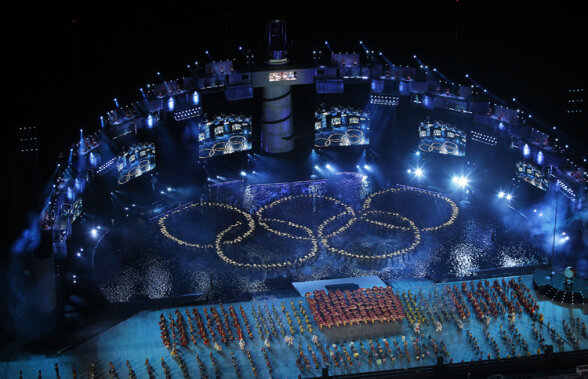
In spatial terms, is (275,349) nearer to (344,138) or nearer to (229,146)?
(229,146)

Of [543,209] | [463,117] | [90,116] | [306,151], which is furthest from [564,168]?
[90,116]

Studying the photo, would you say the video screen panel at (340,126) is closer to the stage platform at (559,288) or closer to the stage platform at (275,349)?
the stage platform at (559,288)

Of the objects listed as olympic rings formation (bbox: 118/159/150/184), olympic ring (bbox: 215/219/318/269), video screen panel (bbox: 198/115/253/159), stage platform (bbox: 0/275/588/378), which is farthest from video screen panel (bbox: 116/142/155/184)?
stage platform (bbox: 0/275/588/378)

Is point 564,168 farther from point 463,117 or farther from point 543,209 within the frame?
point 463,117

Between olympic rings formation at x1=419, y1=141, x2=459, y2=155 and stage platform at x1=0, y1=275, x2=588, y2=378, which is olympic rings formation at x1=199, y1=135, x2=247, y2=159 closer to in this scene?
olympic rings formation at x1=419, y1=141, x2=459, y2=155

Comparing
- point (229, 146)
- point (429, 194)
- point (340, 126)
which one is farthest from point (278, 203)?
point (429, 194)

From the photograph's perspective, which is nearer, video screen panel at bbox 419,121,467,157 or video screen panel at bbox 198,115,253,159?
video screen panel at bbox 419,121,467,157
